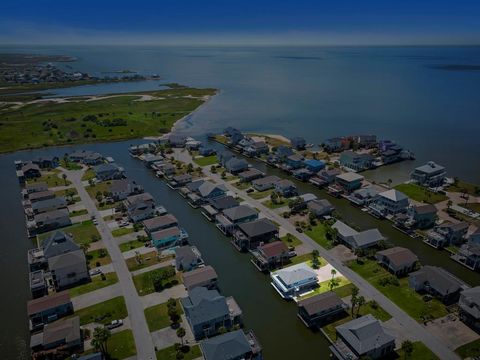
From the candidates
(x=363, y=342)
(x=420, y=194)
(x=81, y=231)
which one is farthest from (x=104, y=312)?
(x=420, y=194)

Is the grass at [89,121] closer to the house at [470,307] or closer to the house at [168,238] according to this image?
the house at [168,238]

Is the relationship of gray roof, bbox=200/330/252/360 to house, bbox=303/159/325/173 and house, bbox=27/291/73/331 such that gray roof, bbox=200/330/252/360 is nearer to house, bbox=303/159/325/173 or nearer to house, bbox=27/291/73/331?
house, bbox=27/291/73/331

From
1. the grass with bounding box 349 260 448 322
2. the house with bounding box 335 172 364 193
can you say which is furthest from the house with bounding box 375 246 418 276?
the house with bounding box 335 172 364 193

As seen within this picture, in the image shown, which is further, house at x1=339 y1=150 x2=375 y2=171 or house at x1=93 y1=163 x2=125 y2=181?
house at x1=339 y1=150 x2=375 y2=171

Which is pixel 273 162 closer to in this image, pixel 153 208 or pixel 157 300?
pixel 153 208

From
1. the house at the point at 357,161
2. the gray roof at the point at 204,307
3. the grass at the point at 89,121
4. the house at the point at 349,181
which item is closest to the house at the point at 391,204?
the house at the point at 349,181
